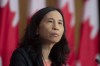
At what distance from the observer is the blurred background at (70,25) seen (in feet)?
8.32

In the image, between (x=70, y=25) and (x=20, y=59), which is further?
(x=70, y=25)

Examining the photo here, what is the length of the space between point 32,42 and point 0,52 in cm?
66

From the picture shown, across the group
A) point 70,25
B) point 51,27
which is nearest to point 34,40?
point 51,27

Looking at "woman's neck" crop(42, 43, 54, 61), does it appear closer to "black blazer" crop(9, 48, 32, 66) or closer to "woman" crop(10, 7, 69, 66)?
"woman" crop(10, 7, 69, 66)

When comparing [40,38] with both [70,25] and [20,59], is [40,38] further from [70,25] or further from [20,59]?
[70,25]

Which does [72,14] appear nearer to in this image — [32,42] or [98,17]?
[98,17]

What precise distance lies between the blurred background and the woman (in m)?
0.59

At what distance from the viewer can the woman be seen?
183cm

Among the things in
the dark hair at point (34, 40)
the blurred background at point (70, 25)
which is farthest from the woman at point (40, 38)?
the blurred background at point (70, 25)

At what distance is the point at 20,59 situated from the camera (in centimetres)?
179

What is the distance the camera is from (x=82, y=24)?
291cm

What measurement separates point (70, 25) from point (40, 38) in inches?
37.1

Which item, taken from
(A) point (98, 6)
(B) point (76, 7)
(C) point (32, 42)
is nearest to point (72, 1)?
(B) point (76, 7)

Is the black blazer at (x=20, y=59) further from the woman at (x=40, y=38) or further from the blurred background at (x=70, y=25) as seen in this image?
the blurred background at (x=70, y=25)
